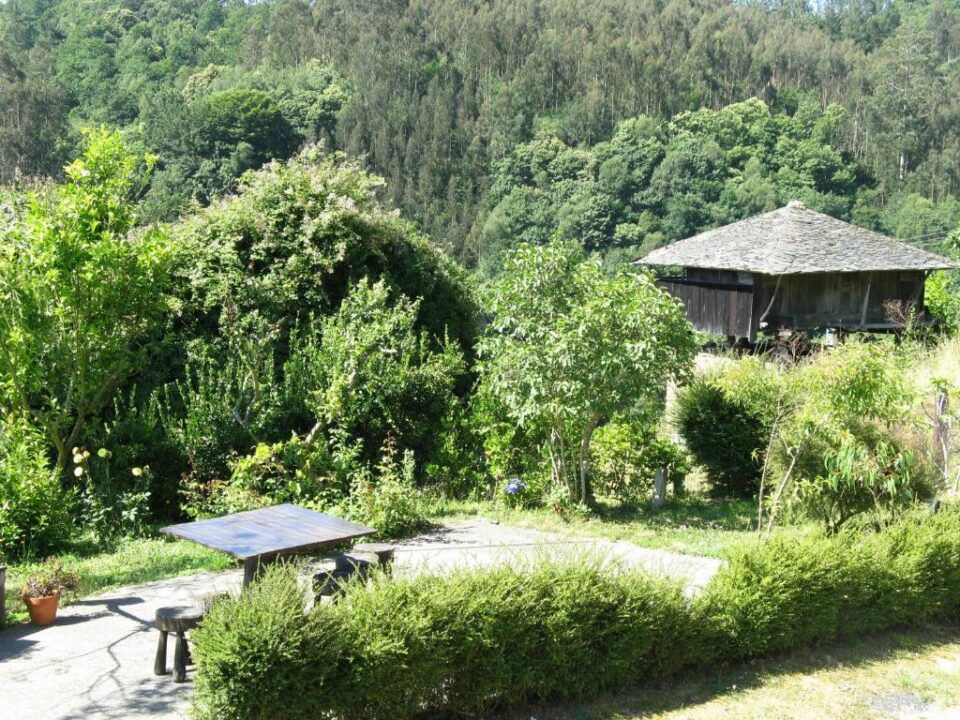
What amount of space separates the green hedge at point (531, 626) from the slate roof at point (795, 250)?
17556 mm

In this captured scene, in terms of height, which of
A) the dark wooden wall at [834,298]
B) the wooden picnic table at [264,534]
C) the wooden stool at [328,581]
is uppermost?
the dark wooden wall at [834,298]

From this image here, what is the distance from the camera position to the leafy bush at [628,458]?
41.2ft

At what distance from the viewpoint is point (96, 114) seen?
2835 inches

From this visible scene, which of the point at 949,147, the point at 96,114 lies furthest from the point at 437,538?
the point at 949,147

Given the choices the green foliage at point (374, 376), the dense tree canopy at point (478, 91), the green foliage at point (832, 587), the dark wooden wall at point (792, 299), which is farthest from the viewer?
the dense tree canopy at point (478, 91)

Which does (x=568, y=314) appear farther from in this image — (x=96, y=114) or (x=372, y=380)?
(x=96, y=114)

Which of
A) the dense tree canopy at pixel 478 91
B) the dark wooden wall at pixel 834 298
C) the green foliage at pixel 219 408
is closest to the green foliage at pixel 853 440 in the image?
the green foliage at pixel 219 408

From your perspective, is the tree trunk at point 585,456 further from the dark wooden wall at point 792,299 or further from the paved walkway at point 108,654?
the dark wooden wall at point 792,299

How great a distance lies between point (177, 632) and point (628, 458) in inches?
287

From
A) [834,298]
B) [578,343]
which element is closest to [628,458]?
[578,343]

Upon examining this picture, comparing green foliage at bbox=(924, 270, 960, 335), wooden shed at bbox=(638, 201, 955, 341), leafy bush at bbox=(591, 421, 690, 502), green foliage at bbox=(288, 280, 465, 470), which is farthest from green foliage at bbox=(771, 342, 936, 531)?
green foliage at bbox=(924, 270, 960, 335)

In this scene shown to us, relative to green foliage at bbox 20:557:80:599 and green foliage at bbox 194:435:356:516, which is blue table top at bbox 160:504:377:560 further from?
green foliage at bbox 194:435:356:516

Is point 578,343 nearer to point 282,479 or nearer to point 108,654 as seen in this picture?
point 282,479

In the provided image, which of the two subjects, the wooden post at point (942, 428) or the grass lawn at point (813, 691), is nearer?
the grass lawn at point (813, 691)
